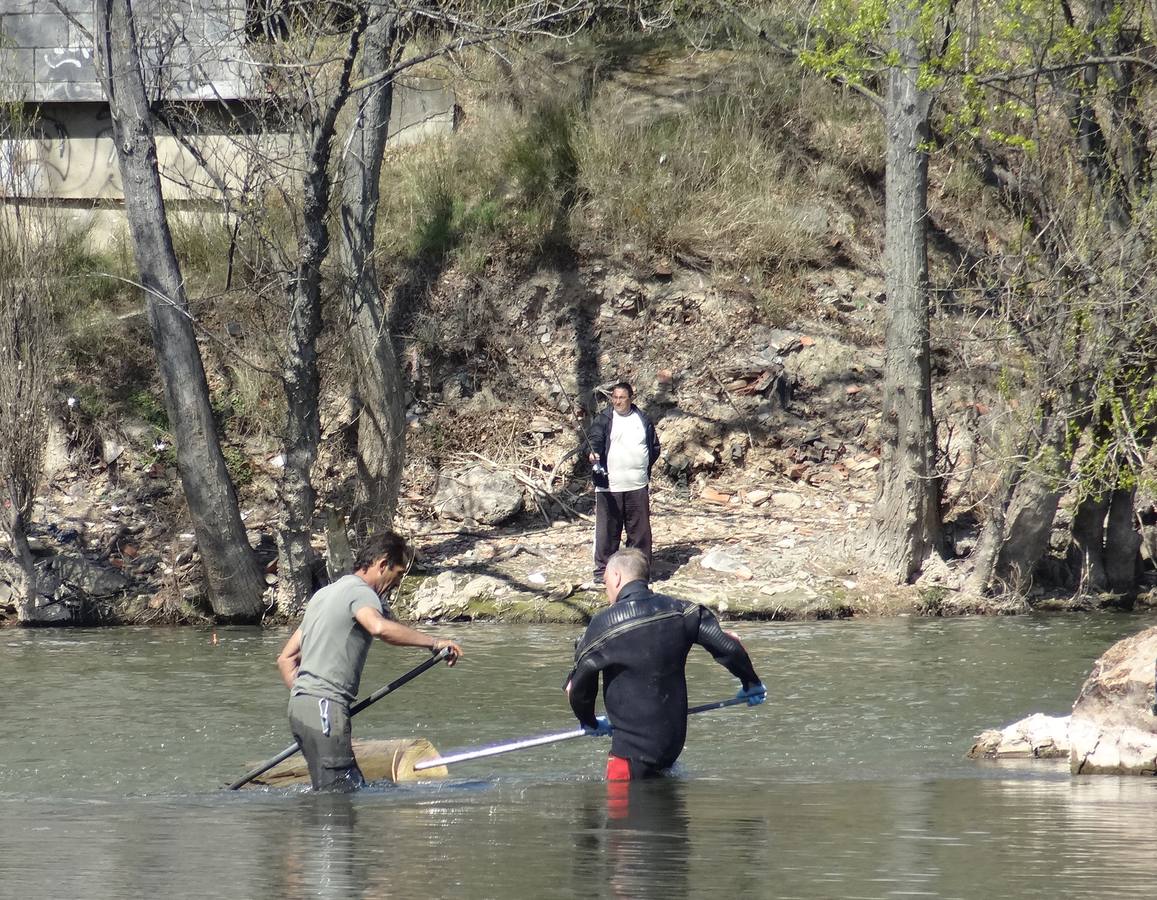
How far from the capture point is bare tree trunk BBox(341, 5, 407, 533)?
16.9 m

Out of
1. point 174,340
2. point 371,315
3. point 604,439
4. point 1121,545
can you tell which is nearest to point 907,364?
point 1121,545

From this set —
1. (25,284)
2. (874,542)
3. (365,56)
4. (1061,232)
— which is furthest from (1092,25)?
(25,284)

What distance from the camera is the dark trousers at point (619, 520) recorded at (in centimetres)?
1552

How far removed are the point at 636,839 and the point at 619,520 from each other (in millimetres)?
8857

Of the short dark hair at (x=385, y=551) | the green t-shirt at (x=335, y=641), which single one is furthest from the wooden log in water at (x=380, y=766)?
the short dark hair at (x=385, y=551)

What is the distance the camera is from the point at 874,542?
642 inches

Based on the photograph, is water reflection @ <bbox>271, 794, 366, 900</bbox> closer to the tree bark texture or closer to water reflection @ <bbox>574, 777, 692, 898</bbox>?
water reflection @ <bbox>574, 777, 692, 898</bbox>

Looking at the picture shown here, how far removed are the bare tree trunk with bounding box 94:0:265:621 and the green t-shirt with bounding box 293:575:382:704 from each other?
27.6 ft

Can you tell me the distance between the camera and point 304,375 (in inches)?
632

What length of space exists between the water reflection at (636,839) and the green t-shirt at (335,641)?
142cm

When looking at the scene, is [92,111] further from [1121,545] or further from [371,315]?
[1121,545]

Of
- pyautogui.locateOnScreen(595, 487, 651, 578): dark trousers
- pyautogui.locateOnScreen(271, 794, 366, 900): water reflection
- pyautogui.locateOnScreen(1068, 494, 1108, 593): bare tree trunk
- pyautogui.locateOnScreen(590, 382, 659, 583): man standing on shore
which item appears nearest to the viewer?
pyautogui.locateOnScreen(271, 794, 366, 900): water reflection

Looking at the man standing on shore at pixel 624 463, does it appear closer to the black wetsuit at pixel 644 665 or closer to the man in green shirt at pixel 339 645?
the black wetsuit at pixel 644 665

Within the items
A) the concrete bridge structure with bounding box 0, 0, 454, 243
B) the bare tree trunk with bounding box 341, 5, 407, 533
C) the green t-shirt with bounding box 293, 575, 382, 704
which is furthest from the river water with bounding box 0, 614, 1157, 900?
the concrete bridge structure with bounding box 0, 0, 454, 243
